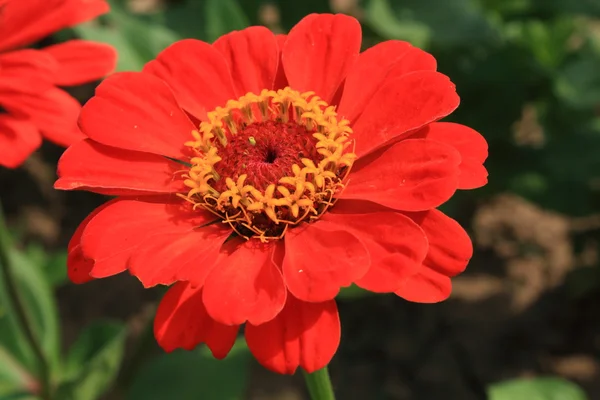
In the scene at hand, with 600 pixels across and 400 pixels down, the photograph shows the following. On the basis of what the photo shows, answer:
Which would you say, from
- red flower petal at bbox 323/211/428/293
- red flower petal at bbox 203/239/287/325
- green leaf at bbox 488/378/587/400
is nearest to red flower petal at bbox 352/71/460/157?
red flower petal at bbox 323/211/428/293

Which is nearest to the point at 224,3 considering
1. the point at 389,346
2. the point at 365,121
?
the point at 365,121

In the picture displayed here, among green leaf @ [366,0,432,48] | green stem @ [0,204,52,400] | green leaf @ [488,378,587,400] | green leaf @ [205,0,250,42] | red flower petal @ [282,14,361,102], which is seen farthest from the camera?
green leaf @ [366,0,432,48]

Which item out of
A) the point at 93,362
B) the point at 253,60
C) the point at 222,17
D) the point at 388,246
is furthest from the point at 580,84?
the point at 93,362

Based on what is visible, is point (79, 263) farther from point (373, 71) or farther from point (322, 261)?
point (373, 71)

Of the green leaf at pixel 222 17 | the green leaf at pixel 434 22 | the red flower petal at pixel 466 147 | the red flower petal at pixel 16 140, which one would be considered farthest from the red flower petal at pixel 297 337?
the green leaf at pixel 434 22

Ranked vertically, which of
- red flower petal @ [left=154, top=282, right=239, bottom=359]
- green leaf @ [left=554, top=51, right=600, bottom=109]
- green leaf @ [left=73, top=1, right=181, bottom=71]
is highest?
red flower petal @ [left=154, top=282, right=239, bottom=359]

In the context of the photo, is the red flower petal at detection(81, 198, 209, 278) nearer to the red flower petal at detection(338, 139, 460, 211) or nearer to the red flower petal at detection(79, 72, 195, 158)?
the red flower petal at detection(79, 72, 195, 158)

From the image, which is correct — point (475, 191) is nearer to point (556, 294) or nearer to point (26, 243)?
point (556, 294)

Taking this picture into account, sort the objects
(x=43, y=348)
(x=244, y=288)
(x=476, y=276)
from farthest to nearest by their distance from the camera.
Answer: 1. (x=476, y=276)
2. (x=43, y=348)
3. (x=244, y=288)
